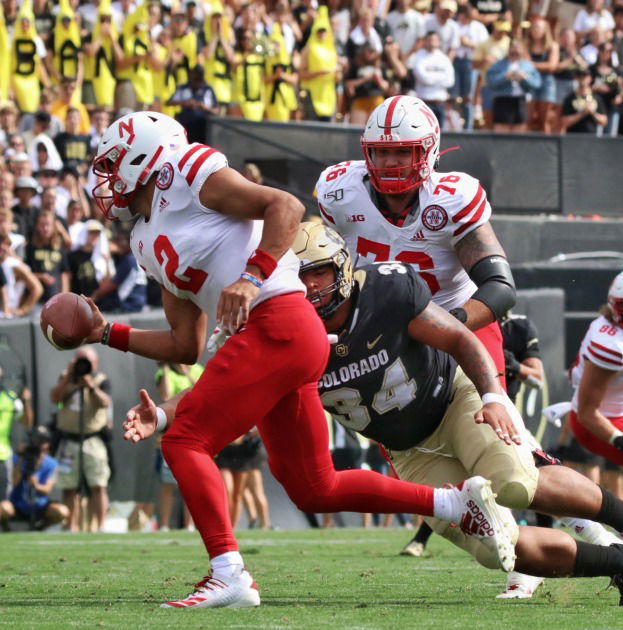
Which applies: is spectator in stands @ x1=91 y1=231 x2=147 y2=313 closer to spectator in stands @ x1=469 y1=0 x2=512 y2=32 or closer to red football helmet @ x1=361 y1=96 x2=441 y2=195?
red football helmet @ x1=361 y1=96 x2=441 y2=195

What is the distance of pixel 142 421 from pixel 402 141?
152 centimetres

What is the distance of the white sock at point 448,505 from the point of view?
4.65 meters

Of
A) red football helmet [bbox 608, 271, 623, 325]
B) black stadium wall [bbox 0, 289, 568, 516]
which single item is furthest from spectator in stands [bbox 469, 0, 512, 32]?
red football helmet [bbox 608, 271, 623, 325]

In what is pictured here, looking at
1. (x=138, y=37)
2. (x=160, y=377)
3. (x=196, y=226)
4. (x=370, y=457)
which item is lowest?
(x=370, y=457)

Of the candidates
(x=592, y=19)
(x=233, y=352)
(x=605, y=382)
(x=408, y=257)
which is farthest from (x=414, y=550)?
(x=592, y=19)

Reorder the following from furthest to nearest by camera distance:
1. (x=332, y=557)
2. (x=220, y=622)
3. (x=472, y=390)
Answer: (x=332, y=557) < (x=472, y=390) < (x=220, y=622)

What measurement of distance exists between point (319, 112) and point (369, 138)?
32.5ft

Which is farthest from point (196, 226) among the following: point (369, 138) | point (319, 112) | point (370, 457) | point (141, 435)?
point (319, 112)

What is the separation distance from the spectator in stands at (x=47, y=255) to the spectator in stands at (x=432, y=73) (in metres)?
5.15

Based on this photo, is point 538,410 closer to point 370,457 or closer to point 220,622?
point 370,457

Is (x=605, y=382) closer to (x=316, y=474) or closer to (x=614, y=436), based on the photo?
(x=614, y=436)

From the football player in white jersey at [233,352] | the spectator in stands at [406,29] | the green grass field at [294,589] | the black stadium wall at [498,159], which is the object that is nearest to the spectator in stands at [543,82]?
the black stadium wall at [498,159]

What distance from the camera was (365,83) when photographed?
15.5m

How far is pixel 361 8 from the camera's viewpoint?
15906mm
